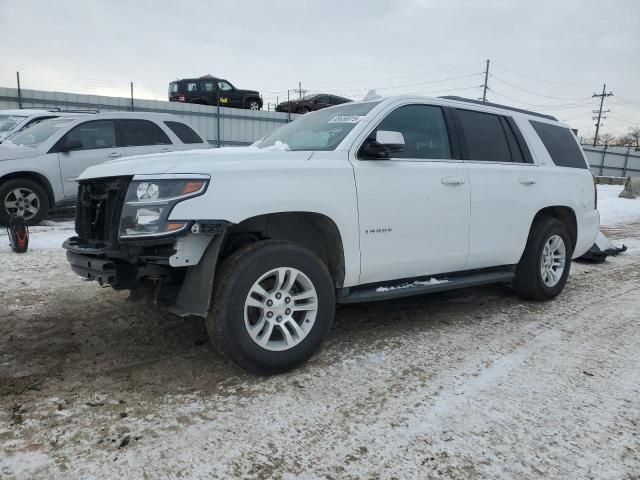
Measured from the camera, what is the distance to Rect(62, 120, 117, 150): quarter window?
8.45 metres

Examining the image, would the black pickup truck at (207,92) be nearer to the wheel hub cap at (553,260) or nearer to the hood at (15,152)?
the hood at (15,152)

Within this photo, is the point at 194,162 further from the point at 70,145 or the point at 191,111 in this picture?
the point at 191,111

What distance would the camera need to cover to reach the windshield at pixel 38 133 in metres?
8.27

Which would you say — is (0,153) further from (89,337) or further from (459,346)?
(459,346)

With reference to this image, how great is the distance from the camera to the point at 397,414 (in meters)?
2.73

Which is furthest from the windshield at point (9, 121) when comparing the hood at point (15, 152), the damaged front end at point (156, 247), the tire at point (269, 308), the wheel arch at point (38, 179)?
the tire at point (269, 308)

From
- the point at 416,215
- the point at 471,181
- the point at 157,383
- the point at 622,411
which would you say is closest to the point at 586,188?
the point at 471,181

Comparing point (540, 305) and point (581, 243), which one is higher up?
point (581, 243)

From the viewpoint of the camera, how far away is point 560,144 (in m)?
5.36

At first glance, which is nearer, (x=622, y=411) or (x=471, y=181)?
(x=622, y=411)

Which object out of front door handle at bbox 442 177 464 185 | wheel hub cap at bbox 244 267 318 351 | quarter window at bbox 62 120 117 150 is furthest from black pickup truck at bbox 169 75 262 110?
wheel hub cap at bbox 244 267 318 351

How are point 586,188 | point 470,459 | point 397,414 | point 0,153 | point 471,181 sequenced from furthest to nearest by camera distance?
point 0,153 → point 586,188 → point 471,181 → point 397,414 → point 470,459

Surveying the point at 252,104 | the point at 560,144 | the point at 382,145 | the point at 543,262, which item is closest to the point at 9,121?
the point at 382,145

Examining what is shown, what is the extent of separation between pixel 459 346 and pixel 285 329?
1.44 metres
